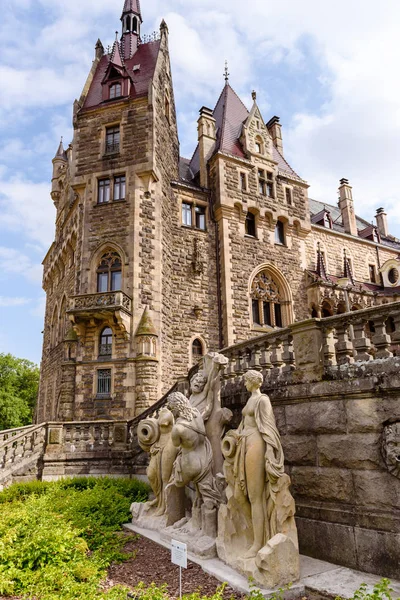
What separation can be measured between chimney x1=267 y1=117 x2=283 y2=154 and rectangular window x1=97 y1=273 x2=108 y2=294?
15.0 meters

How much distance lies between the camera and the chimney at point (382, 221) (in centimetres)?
3612

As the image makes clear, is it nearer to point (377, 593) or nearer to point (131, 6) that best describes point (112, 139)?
point (131, 6)

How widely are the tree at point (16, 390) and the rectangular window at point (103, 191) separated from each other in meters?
26.3

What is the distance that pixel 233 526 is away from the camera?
5.56 meters

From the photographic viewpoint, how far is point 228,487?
5.64 m

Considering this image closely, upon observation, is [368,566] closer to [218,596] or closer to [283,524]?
[283,524]

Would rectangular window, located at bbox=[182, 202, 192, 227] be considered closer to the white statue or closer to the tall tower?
the tall tower

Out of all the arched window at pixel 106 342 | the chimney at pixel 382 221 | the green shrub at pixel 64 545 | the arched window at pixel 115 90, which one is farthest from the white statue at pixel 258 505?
the chimney at pixel 382 221

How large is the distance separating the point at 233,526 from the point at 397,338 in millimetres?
3199

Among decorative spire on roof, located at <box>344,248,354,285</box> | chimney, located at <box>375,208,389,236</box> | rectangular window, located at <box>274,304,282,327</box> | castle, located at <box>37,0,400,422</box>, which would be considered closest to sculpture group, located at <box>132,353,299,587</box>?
castle, located at <box>37,0,400,422</box>

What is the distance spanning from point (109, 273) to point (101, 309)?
2.25m

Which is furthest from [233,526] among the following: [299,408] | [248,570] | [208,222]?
[208,222]

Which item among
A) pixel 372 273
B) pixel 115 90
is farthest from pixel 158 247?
pixel 372 273

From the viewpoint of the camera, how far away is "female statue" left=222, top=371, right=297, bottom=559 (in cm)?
507
